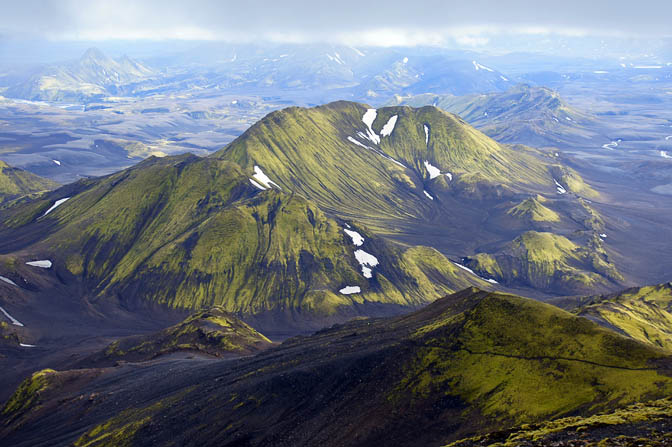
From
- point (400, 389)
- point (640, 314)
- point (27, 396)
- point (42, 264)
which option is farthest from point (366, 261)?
point (400, 389)

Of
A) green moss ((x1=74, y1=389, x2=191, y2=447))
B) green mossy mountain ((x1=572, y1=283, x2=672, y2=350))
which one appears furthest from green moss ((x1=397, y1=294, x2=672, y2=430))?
green mossy mountain ((x1=572, y1=283, x2=672, y2=350))

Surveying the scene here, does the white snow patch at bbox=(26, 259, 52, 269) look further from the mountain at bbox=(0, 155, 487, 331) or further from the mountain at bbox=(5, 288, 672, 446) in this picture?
the mountain at bbox=(5, 288, 672, 446)

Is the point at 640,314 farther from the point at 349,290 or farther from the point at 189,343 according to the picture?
the point at 189,343

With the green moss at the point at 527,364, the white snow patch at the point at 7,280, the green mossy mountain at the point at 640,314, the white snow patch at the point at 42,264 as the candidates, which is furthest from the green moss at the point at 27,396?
the green mossy mountain at the point at 640,314

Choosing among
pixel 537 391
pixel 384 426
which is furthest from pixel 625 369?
pixel 384 426

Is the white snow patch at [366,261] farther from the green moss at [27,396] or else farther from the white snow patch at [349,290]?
the green moss at [27,396]
